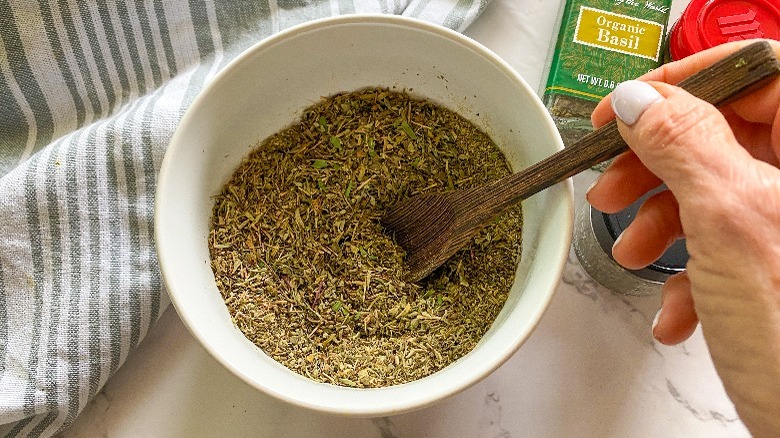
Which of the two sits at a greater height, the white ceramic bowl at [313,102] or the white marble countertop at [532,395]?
the white ceramic bowl at [313,102]

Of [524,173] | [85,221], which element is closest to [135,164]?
[85,221]

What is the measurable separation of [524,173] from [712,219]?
0.80 ft

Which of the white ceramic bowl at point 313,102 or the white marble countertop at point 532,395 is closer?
the white ceramic bowl at point 313,102

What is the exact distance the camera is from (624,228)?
3.26 ft

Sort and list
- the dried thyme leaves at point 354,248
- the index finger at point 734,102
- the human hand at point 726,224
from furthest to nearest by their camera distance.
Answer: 1. the dried thyme leaves at point 354,248
2. the index finger at point 734,102
3. the human hand at point 726,224

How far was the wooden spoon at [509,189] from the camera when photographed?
2.10ft

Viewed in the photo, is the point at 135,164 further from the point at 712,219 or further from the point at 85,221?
the point at 712,219

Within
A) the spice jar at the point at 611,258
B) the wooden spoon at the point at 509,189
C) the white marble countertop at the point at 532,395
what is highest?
the wooden spoon at the point at 509,189

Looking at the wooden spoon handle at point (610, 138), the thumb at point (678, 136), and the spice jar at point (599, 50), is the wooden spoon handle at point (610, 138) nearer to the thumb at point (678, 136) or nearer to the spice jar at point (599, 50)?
the thumb at point (678, 136)

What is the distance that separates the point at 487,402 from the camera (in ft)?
3.28

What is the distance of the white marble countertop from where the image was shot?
99cm

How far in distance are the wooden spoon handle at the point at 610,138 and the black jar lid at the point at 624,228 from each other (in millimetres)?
235

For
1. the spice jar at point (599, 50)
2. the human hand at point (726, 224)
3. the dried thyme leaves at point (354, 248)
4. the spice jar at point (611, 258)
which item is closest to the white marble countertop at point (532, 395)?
the spice jar at point (611, 258)

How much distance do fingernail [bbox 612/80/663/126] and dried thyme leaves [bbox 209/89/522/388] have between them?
0.27 meters
